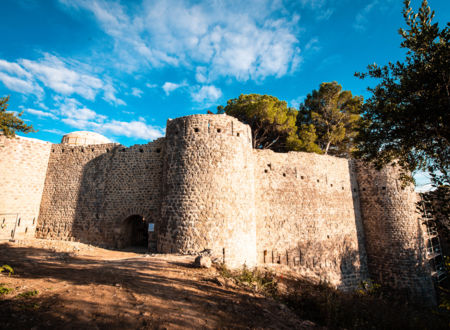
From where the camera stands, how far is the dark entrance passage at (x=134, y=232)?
11953mm

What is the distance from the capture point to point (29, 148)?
13469 mm

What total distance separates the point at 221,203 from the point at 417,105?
7039 mm

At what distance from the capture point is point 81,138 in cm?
1845

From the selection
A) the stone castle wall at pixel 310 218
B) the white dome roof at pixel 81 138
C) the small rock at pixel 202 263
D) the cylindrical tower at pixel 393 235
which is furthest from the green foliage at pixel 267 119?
the small rock at pixel 202 263

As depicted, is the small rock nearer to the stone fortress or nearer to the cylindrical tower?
the stone fortress

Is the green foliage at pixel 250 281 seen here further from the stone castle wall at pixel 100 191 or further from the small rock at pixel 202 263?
the stone castle wall at pixel 100 191

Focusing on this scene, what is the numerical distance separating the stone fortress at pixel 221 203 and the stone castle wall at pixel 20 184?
0.05 meters

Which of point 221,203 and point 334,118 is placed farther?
point 334,118

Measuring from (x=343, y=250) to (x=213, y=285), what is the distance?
1154 centimetres

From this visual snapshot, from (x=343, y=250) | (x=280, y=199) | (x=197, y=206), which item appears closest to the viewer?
(x=197, y=206)

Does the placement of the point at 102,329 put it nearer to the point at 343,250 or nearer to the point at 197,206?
the point at 197,206

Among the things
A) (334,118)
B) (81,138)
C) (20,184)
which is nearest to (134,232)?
(20,184)

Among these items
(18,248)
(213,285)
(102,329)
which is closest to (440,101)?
(213,285)

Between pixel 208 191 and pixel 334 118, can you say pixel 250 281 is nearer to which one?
pixel 208 191
